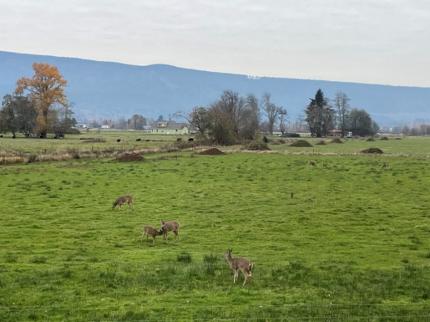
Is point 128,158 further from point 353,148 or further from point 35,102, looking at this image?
point 35,102

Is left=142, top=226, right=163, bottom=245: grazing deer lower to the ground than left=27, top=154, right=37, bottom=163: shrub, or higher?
lower

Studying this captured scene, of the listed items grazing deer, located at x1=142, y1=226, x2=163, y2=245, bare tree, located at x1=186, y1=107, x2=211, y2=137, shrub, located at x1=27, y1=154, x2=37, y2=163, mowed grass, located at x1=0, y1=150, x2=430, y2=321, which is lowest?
mowed grass, located at x1=0, y1=150, x2=430, y2=321

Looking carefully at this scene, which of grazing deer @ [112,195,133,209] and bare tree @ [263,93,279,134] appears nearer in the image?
grazing deer @ [112,195,133,209]

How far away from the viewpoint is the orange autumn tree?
4294 inches

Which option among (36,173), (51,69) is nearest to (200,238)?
(36,173)

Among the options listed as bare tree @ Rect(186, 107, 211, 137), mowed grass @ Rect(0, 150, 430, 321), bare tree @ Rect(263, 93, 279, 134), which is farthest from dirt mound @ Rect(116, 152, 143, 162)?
bare tree @ Rect(263, 93, 279, 134)

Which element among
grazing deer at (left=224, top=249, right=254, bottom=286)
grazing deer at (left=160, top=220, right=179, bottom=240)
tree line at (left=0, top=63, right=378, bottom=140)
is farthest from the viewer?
tree line at (left=0, top=63, right=378, bottom=140)

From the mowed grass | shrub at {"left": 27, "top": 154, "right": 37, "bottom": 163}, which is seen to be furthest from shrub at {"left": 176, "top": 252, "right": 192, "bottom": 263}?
shrub at {"left": 27, "top": 154, "right": 37, "bottom": 163}

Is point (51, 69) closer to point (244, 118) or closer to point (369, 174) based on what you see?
point (244, 118)

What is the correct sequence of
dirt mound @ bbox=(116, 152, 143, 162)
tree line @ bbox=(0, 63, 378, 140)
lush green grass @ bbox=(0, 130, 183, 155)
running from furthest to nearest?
1. tree line @ bbox=(0, 63, 378, 140)
2. lush green grass @ bbox=(0, 130, 183, 155)
3. dirt mound @ bbox=(116, 152, 143, 162)

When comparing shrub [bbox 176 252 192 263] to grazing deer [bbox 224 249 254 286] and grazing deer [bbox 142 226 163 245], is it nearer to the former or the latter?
grazing deer [bbox 224 249 254 286]

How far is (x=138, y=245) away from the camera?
19109 mm

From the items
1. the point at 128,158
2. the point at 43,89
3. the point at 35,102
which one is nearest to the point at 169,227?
the point at 128,158

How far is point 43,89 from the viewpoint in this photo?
110625 millimetres
